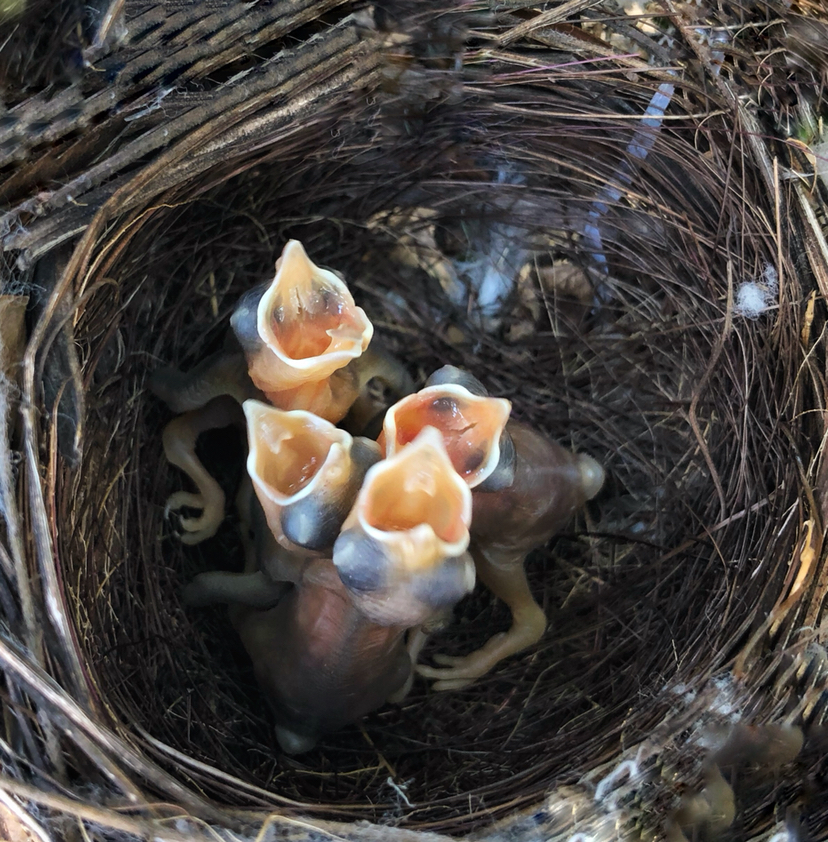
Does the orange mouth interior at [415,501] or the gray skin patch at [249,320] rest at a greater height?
the gray skin patch at [249,320]

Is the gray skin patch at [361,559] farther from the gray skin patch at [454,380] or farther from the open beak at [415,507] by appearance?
the gray skin patch at [454,380]

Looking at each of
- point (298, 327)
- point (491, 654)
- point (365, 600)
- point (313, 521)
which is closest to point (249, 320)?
point (298, 327)

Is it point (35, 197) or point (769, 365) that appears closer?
point (35, 197)

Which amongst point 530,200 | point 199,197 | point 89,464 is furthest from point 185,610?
point 530,200

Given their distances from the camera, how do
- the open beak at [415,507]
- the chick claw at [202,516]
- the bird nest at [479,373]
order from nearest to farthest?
the open beak at [415,507] < the bird nest at [479,373] < the chick claw at [202,516]

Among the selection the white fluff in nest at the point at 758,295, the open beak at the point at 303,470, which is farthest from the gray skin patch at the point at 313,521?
the white fluff in nest at the point at 758,295

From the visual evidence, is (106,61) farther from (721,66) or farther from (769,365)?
(769,365)

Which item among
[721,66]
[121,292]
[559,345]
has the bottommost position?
[559,345]
